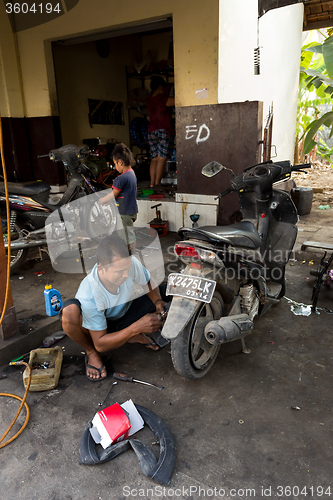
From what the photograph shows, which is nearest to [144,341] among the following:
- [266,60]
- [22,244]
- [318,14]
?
[22,244]

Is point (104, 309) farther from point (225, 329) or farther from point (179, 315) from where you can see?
point (225, 329)

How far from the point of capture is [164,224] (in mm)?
5879

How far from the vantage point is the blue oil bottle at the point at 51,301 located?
3.28 meters

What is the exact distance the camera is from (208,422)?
2.13 meters

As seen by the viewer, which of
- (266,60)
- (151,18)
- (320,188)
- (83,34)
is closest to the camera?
(151,18)

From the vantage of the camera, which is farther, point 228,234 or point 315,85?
point 315,85

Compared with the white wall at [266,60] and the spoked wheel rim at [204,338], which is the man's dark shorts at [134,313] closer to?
the spoked wheel rim at [204,338]

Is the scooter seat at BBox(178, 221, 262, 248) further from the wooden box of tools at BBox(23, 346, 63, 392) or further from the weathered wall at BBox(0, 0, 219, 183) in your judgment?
the weathered wall at BBox(0, 0, 219, 183)

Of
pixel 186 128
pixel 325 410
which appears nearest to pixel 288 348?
pixel 325 410

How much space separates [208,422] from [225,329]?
1.88ft

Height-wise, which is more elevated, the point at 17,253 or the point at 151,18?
the point at 151,18

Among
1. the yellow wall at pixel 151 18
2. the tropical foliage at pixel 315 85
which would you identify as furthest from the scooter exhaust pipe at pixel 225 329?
the tropical foliage at pixel 315 85

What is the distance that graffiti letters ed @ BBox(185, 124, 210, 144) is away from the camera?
17.6 feet

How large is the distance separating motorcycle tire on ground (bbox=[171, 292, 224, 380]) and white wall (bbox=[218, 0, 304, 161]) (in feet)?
12.4
